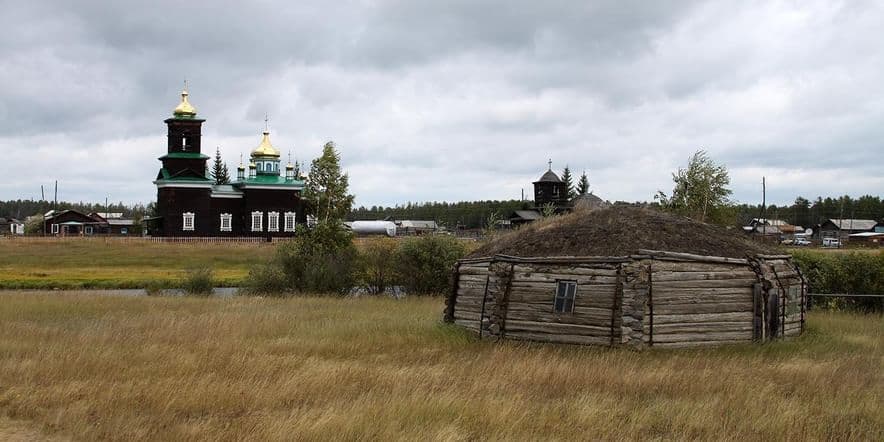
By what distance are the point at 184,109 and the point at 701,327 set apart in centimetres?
6945

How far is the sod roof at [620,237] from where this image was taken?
20.0 meters

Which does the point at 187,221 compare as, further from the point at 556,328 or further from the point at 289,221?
the point at 556,328

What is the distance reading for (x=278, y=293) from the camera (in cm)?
3816

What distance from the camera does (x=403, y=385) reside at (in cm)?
1419

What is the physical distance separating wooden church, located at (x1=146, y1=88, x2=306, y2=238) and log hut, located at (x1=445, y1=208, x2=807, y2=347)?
193ft

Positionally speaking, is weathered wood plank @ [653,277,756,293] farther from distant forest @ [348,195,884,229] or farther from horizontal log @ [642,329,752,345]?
distant forest @ [348,195,884,229]

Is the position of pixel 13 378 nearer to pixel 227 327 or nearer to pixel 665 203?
pixel 227 327

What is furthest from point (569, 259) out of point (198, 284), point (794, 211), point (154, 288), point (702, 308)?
point (794, 211)

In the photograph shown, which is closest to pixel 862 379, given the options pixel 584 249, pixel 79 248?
pixel 584 249

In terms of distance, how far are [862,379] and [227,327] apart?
1622cm

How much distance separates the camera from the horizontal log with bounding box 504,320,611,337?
19156 millimetres

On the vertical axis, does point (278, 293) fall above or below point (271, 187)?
below

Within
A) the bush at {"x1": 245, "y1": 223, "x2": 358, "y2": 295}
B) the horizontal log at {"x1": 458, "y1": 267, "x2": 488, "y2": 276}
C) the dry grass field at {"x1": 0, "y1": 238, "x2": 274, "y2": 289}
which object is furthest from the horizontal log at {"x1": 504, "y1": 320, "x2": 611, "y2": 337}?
the dry grass field at {"x1": 0, "y1": 238, "x2": 274, "y2": 289}

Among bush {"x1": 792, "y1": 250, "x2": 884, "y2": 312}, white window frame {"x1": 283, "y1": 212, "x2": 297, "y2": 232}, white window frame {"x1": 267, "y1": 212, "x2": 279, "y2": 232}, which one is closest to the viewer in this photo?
bush {"x1": 792, "y1": 250, "x2": 884, "y2": 312}
